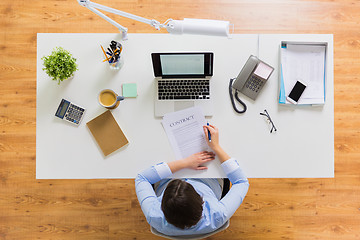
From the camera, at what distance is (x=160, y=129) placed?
1335mm

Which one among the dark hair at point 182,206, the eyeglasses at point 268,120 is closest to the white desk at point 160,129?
the eyeglasses at point 268,120

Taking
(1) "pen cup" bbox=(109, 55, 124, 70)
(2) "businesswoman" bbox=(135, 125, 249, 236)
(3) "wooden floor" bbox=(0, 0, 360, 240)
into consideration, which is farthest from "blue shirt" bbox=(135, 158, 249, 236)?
(3) "wooden floor" bbox=(0, 0, 360, 240)

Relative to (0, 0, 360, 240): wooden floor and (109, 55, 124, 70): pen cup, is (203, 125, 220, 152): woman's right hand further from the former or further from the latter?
(0, 0, 360, 240): wooden floor

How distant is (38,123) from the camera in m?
1.33

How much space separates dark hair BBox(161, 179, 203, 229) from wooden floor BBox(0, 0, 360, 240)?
38.1 inches

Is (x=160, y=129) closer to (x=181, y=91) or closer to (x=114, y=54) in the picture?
(x=181, y=91)

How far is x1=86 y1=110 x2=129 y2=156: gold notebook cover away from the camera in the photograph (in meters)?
1.32

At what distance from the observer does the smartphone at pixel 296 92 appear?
4.31ft

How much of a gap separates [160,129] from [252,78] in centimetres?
50

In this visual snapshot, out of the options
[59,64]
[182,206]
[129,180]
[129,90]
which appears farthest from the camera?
[129,180]

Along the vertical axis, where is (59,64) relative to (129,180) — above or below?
above

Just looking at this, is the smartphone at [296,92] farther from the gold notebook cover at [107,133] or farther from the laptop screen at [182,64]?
the gold notebook cover at [107,133]

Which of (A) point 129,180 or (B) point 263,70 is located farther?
(A) point 129,180

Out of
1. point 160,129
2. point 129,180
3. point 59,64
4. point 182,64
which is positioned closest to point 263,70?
point 182,64
